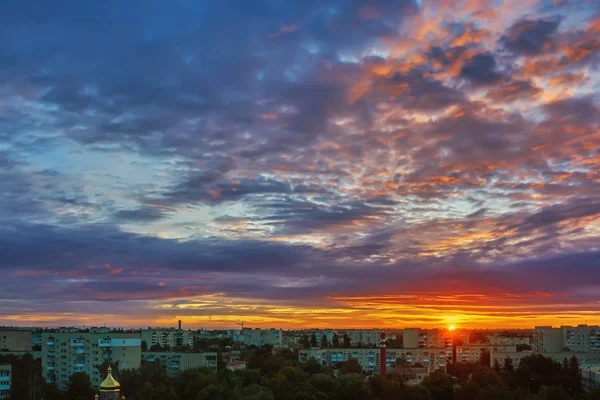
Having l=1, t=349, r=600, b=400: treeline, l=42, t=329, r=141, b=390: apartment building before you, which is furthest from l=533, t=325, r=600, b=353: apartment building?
l=42, t=329, r=141, b=390: apartment building

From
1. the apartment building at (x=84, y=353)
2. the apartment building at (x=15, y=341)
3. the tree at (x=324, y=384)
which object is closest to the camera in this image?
the tree at (x=324, y=384)

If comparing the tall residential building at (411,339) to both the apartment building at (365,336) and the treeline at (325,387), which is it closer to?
the apartment building at (365,336)

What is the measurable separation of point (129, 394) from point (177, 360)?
19443 millimetres

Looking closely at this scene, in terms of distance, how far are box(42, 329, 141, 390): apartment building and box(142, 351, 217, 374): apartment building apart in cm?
701

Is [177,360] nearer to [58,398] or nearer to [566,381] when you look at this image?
[58,398]

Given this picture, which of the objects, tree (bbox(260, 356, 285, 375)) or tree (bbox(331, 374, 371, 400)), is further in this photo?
tree (bbox(260, 356, 285, 375))

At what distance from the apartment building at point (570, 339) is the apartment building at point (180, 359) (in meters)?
53.4

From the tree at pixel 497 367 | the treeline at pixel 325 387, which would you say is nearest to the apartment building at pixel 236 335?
the tree at pixel 497 367

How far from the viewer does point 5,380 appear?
194 feet

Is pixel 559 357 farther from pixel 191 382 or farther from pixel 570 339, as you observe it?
pixel 191 382

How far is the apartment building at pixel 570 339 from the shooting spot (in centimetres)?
10769

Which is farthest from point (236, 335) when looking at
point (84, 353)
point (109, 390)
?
point (109, 390)

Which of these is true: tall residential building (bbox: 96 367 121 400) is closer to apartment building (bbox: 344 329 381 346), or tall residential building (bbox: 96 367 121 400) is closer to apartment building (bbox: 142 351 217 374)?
apartment building (bbox: 142 351 217 374)

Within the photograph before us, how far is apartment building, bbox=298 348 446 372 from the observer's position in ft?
314
